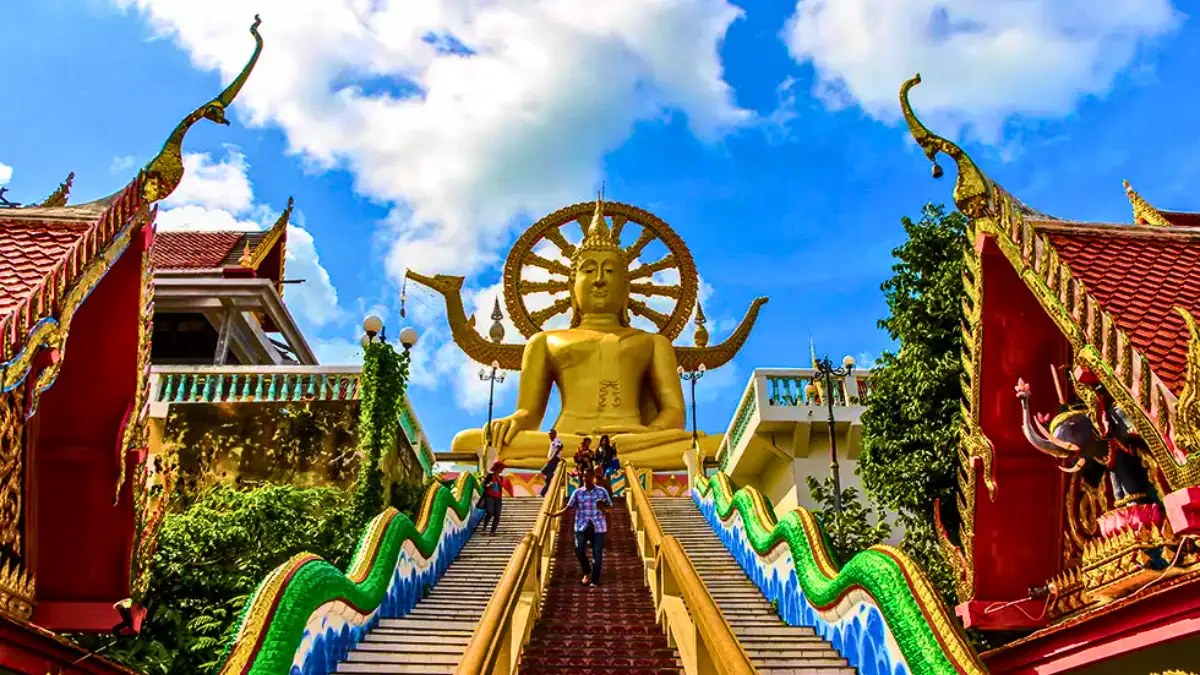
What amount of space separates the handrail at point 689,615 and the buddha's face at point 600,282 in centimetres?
1272

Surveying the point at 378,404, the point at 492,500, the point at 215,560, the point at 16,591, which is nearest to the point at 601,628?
the point at 16,591

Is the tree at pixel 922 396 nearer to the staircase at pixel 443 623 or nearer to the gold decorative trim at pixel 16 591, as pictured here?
the staircase at pixel 443 623

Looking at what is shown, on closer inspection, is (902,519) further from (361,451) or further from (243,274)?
(243,274)

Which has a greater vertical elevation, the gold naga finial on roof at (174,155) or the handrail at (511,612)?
the gold naga finial on roof at (174,155)

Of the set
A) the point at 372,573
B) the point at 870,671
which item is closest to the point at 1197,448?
the point at 870,671

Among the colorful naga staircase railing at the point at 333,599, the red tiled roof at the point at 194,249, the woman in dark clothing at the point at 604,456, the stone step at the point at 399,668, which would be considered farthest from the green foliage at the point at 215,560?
the red tiled roof at the point at 194,249

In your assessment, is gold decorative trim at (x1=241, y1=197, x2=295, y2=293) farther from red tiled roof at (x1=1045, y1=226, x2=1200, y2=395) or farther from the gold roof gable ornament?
red tiled roof at (x1=1045, y1=226, x2=1200, y2=395)

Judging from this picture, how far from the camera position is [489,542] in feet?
39.8

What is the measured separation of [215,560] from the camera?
380 inches

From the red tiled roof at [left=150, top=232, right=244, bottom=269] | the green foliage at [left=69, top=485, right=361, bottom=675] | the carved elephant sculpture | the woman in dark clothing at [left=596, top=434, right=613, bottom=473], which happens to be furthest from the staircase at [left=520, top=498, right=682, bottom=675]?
the red tiled roof at [left=150, top=232, right=244, bottom=269]

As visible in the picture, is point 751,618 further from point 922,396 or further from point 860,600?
point 922,396

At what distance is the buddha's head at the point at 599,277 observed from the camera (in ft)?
70.1

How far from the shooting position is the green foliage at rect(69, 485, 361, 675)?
8.38 meters

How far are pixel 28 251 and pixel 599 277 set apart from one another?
55.1 ft
